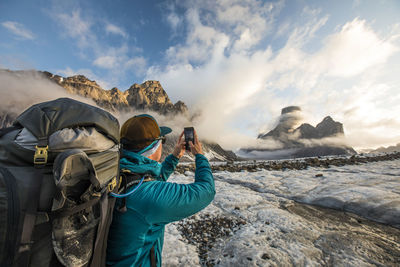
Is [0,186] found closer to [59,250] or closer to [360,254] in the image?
[59,250]

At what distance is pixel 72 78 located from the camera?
14938 centimetres

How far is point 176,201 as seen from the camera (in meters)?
1.47

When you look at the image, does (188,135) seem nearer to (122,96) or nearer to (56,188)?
(56,188)

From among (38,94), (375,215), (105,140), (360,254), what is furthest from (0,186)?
(38,94)

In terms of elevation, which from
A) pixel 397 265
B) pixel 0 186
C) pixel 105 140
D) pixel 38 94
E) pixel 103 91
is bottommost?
pixel 397 265

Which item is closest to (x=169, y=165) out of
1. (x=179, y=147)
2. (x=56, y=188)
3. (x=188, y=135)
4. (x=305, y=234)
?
(x=179, y=147)

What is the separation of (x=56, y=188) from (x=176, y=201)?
3.03 feet

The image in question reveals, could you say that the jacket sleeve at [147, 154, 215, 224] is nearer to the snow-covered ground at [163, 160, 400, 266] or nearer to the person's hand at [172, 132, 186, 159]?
the person's hand at [172, 132, 186, 159]

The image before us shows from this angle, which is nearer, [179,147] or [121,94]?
[179,147]

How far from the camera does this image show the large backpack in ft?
3.29

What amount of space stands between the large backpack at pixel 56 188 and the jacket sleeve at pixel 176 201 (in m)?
0.41

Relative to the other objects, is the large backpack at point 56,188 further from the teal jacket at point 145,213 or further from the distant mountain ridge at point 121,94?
the distant mountain ridge at point 121,94

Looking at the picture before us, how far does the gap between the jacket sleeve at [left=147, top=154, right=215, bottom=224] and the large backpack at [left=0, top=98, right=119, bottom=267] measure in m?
0.41

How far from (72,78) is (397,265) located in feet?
668
